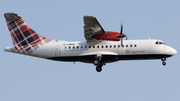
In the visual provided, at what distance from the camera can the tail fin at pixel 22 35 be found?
29.3 meters

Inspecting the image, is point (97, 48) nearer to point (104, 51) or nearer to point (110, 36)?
point (104, 51)

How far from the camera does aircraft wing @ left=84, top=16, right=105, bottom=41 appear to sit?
25462mm

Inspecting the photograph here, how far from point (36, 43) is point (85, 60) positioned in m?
5.25

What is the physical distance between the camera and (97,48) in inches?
1112

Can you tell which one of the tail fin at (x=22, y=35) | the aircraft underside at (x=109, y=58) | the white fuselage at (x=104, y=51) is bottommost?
the aircraft underside at (x=109, y=58)

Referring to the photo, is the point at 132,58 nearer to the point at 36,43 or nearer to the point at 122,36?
the point at 122,36

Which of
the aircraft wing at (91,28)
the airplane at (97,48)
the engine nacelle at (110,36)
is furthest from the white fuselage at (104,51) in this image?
the aircraft wing at (91,28)

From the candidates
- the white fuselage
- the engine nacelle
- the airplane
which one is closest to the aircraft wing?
the airplane

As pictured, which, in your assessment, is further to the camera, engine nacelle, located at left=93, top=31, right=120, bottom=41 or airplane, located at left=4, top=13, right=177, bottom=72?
airplane, located at left=4, top=13, right=177, bottom=72

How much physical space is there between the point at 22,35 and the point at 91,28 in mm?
7647

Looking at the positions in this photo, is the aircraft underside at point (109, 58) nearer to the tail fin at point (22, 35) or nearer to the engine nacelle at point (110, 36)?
the engine nacelle at point (110, 36)

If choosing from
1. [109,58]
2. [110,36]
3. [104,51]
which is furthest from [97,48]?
[110,36]

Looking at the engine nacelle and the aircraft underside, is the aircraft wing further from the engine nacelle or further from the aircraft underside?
the aircraft underside

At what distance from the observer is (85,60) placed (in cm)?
2864
